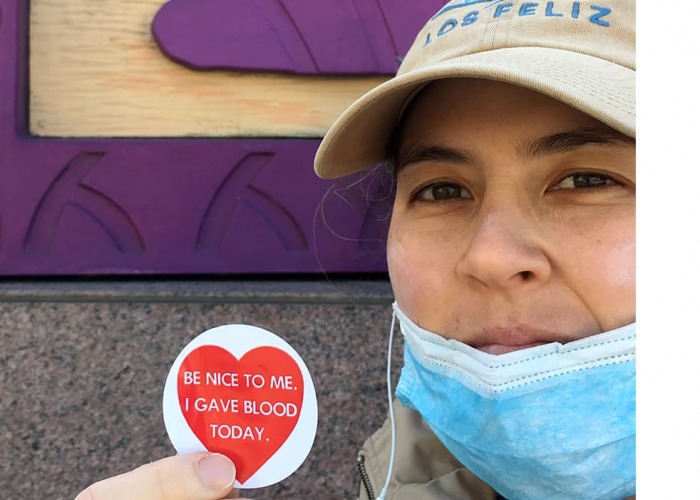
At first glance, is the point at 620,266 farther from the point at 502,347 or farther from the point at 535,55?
the point at 535,55

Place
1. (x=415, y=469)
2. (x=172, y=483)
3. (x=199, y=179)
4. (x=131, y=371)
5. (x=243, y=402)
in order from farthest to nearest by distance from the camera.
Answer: (x=199, y=179) → (x=131, y=371) → (x=415, y=469) → (x=243, y=402) → (x=172, y=483)

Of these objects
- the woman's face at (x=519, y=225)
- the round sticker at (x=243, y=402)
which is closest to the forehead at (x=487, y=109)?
the woman's face at (x=519, y=225)

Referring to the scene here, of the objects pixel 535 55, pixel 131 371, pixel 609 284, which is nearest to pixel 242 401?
pixel 609 284

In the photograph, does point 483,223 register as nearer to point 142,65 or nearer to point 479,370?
point 479,370

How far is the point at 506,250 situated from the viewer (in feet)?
3.25

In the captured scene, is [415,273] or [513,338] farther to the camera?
[415,273]

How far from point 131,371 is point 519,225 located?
1590mm

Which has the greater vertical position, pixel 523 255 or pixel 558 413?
pixel 523 255

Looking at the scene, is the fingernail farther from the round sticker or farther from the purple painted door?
the purple painted door

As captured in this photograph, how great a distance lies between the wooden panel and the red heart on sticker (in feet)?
4.60

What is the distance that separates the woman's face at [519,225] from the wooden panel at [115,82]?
1.23 meters

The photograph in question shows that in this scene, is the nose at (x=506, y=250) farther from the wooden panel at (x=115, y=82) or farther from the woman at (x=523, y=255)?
the wooden panel at (x=115, y=82)

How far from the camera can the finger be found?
3.09ft

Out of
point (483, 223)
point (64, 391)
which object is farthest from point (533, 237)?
point (64, 391)
